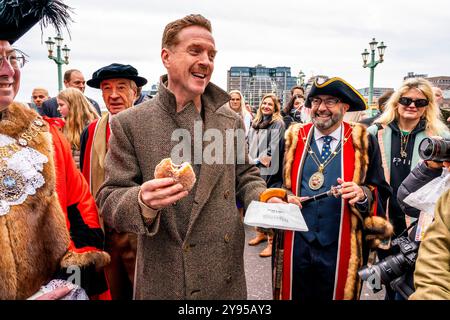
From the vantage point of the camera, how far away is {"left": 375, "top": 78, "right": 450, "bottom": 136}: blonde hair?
332cm

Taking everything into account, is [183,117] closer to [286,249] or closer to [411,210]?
[286,249]

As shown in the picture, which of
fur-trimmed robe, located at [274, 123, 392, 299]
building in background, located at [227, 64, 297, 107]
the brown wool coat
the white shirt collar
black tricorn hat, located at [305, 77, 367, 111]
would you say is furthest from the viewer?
building in background, located at [227, 64, 297, 107]

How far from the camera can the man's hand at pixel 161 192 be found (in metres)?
1.31

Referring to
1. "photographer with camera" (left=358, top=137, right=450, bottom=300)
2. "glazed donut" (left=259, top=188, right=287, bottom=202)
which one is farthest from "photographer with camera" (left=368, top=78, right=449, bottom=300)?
"glazed donut" (left=259, top=188, right=287, bottom=202)

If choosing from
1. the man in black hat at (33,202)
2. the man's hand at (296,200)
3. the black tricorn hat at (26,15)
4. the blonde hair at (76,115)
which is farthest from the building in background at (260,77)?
the man in black hat at (33,202)

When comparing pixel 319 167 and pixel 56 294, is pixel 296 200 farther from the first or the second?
pixel 56 294

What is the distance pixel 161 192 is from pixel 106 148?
151cm

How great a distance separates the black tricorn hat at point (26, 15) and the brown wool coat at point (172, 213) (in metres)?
0.51

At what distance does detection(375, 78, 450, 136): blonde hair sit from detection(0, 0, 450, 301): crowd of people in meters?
1.10

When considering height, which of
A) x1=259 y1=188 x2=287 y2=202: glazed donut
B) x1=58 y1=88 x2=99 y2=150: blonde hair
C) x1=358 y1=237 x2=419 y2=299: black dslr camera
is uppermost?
x1=58 y1=88 x2=99 y2=150: blonde hair

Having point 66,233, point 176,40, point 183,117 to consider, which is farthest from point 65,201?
point 176,40

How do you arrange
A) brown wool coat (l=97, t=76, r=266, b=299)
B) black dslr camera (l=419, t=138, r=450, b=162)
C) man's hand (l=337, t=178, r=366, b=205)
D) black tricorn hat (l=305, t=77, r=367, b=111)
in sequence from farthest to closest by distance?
black tricorn hat (l=305, t=77, r=367, b=111) → man's hand (l=337, t=178, r=366, b=205) → black dslr camera (l=419, t=138, r=450, b=162) → brown wool coat (l=97, t=76, r=266, b=299)

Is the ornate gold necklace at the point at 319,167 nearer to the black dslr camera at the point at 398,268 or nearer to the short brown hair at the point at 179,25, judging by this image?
the black dslr camera at the point at 398,268

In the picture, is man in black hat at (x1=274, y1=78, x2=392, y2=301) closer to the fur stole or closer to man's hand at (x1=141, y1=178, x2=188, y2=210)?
man's hand at (x1=141, y1=178, x2=188, y2=210)
